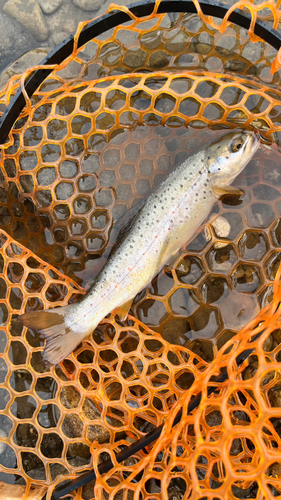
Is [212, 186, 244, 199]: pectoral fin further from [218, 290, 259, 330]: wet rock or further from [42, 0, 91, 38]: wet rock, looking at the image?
[42, 0, 91, 38]: wet rock

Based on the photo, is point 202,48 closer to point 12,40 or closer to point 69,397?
point 12,40

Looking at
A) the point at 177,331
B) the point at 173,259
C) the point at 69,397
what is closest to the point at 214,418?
the point at 177,331

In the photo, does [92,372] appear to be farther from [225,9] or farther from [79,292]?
[225,9]

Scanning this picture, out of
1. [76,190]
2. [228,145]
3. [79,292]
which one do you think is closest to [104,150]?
→ [76,190]

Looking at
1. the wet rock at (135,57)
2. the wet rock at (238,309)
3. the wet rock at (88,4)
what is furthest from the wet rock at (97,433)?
the wet rock at (88,4)

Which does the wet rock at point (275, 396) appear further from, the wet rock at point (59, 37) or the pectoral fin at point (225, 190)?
the wet rock at point (59, 37)

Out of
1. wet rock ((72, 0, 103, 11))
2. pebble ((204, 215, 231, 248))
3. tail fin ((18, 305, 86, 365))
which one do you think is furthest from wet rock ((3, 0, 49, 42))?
tail fin ((18, 305, 86, 365))

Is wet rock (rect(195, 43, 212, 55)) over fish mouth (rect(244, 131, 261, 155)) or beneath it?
over
